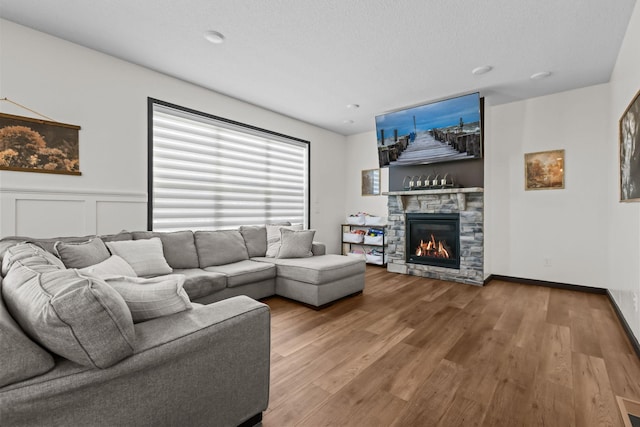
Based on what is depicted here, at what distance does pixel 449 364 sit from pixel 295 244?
2275mm

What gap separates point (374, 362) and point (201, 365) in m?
1.33

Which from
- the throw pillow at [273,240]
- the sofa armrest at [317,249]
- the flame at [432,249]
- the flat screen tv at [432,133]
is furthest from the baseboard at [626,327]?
the throw pillow at [273,240]

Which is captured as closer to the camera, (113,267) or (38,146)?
(113,267)

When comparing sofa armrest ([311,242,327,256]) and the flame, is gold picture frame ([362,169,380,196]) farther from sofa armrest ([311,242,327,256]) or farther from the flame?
Answer: sofa armrest ([311,242,327,256])

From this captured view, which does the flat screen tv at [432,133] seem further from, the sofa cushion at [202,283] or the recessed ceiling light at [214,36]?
the sofa cushion at [202,283]

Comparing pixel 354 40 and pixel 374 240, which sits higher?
pixel 354 40

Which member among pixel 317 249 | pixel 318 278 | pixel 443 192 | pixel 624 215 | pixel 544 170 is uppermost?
pixel 544 170

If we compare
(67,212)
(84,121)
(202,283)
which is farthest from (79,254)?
(84,121)

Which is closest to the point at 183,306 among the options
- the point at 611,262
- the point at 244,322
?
the point at 244,322

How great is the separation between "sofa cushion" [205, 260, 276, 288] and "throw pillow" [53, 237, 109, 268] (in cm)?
107

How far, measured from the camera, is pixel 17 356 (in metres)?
0.83

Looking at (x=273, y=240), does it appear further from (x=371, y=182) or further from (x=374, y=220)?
(x=371, y=182)

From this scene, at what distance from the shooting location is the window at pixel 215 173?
3658 mm

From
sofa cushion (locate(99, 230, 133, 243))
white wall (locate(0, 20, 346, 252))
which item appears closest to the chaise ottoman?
sofa cushion (locate(99, 230, 133, 243))
